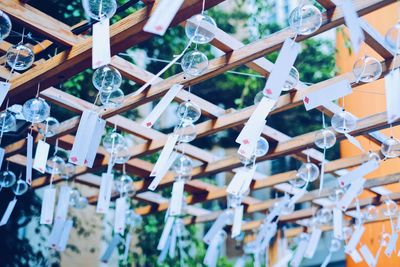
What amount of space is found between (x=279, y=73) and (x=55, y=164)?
159 centimetres

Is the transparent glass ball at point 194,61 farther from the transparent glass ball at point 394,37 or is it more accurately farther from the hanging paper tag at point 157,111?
the transparent glass ball at point 394,37

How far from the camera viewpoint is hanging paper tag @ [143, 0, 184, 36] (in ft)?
5.35

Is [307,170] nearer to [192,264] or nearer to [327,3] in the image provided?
[327,3]

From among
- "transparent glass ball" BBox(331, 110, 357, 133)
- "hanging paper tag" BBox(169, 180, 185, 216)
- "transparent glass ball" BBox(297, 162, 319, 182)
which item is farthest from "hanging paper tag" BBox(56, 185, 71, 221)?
"transparent glass ball" BBox(331, 110, 357, 133)

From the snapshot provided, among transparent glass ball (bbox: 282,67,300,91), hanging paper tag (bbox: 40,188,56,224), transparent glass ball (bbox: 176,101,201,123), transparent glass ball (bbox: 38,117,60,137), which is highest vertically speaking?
transparent glass ball (bbox: 282,67,300,91)

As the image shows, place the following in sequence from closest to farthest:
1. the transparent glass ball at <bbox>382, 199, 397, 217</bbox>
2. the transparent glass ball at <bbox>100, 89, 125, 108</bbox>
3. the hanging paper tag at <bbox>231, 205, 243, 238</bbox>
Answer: the transparent glass ball at <bbox>100, 89, 125, 108</bbox>, the hanging paper tag at <bbox>231, 205, 243, 238</bbox>, the transparent glass ball at <bbox>382, 199, 397, 217</bbox>

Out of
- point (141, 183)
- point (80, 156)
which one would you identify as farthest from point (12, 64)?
point (141, 183)

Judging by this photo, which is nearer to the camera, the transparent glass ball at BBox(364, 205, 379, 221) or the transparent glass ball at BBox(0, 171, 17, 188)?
the transparent glass ball at BBox(0, 171, 17, 188)

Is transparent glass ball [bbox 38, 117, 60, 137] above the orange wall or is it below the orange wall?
below

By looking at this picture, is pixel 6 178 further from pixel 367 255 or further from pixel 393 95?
pixel 367 255

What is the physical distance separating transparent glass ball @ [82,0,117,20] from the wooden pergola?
15 centimetres

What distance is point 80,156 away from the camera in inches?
96.7

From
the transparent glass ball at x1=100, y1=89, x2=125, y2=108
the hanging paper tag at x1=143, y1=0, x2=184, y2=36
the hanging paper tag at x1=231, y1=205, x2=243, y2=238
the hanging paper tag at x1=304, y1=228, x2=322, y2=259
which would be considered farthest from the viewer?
the hanging paper tag at x1=304, y1=228, x2=322, y2=259

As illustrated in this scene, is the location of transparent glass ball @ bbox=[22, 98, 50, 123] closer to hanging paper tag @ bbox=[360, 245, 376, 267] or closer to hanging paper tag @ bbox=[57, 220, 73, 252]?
hanging paper tag @ bbox=[57, 220, 73, 252]
